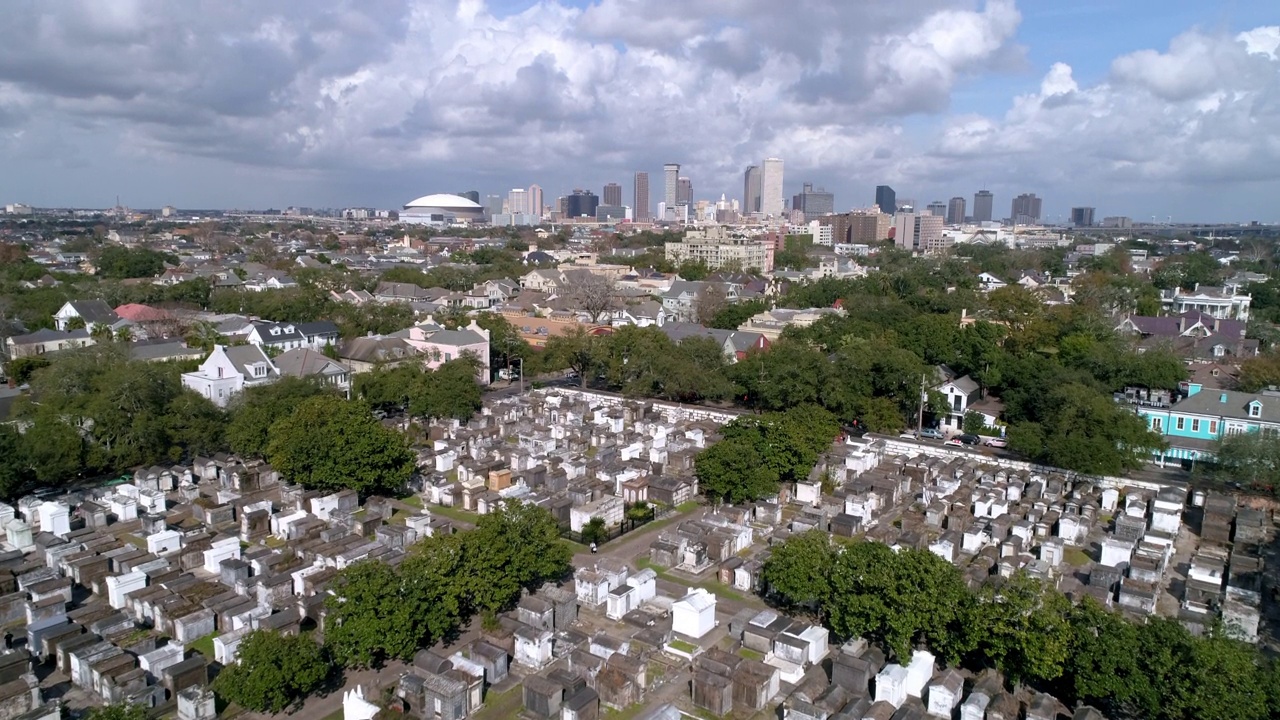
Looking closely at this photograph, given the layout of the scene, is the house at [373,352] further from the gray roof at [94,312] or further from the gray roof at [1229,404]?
the gray roof at [1229,404]

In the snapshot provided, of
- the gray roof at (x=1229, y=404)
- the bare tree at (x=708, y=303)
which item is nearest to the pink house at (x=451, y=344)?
the bare tree at (x=708, y=303)

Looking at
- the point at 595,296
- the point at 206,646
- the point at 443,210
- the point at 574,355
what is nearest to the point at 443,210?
the point at 443,210

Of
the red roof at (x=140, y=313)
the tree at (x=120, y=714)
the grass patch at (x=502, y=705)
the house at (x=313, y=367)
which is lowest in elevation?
the grass patch at (x=502, y=705)

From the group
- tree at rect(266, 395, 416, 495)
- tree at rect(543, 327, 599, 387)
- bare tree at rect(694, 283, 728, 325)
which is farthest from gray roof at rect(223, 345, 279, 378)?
bare tree at rect(694, 283, 728, 325)

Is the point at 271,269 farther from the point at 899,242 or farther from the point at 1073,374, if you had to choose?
the point at 899,242

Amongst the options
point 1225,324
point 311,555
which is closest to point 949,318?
point 1225,324

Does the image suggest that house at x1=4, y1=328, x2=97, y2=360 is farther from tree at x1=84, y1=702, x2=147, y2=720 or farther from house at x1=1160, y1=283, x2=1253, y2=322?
house at x1=1160, y1=283, x2=1253, y2=322
